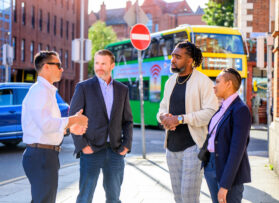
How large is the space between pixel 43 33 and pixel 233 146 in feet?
152

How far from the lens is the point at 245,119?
356 centimetres

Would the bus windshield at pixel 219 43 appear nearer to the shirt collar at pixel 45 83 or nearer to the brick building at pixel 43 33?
the shirt collar at pixel 45 83

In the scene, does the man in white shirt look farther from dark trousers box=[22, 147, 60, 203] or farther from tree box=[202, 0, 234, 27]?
tree box=[202, 0, 234, 27]

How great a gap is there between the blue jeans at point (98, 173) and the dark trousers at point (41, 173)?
2.34 ft

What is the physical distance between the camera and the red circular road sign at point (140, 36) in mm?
10664

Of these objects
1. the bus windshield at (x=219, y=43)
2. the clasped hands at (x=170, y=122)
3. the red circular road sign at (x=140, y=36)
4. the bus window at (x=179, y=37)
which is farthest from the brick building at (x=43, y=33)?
the clasped hands at (x=170, y=122)

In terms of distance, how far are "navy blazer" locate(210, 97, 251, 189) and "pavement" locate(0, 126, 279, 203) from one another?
2765 mm

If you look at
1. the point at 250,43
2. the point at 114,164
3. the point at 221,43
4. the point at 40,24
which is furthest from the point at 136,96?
the point at 40,24

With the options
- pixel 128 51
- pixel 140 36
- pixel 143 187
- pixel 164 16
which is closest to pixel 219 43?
pixel 128 51

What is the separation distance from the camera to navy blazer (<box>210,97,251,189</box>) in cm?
352

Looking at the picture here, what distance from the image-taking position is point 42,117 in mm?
3678

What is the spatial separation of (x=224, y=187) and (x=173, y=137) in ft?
2.90

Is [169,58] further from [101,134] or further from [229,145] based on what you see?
[229,145]

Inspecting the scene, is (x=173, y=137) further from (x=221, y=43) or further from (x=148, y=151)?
(x=221, y=43)
